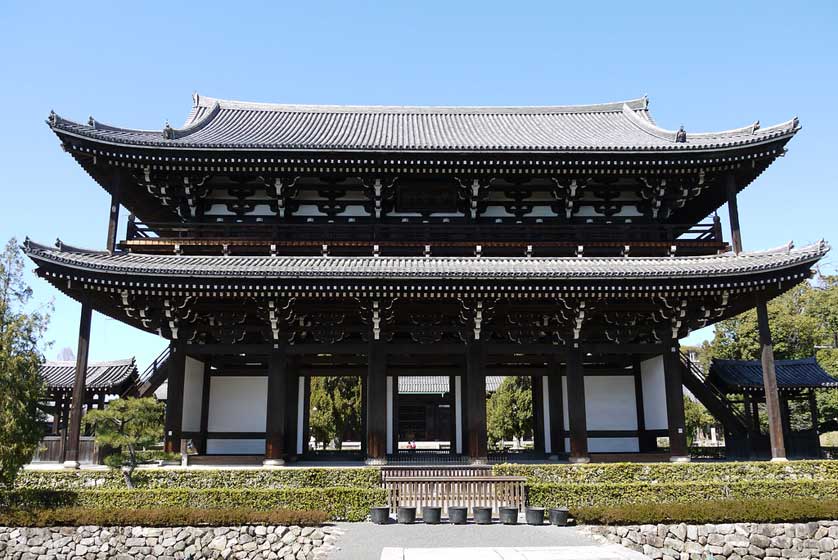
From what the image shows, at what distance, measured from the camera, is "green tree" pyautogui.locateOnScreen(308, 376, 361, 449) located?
3691 centimetres

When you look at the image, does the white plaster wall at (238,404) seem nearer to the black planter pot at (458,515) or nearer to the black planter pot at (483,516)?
the black planter pot at (458,515)

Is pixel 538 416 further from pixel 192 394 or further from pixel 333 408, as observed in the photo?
pixel 333 408

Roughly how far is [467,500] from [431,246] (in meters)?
8.75

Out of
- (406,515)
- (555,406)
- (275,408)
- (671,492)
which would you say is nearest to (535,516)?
(406,515)

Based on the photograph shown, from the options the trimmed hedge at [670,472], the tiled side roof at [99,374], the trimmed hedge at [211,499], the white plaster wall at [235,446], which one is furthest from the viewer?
the tiled side roof at [99,374]

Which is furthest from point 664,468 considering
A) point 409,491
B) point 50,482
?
point 50,482

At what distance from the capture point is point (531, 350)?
19578mm

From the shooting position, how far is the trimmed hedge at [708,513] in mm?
13625

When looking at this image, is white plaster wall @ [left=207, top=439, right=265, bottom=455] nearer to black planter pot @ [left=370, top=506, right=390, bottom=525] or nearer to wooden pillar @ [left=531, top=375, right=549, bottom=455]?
black planter pot @ [left=370, top=506, right=390, bottom=525]

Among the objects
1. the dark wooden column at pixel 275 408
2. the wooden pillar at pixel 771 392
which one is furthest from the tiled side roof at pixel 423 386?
the wooden pillar at pixel 771 392

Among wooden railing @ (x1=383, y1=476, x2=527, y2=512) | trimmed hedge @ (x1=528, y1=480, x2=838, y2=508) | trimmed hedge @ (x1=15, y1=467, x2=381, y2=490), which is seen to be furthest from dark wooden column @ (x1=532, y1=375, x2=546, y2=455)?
trimmed hedge @ (x1=15, y1=467, x2=381, y2=490)

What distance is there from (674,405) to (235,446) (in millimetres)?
14813

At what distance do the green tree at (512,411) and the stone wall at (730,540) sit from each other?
22.9m

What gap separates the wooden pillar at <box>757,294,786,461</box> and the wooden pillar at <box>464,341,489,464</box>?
8602mm
